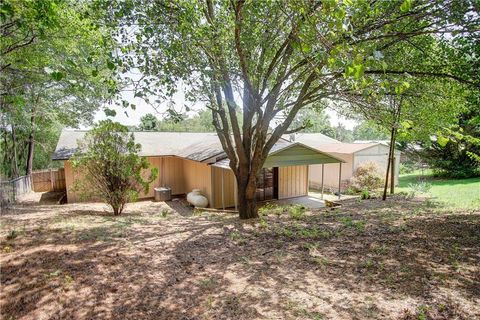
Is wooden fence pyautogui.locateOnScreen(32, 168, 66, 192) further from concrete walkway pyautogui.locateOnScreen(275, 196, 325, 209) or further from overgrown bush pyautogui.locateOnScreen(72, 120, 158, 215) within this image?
concrete walkway pyautogui.locateOnScreen(275, 196, 325, 209)

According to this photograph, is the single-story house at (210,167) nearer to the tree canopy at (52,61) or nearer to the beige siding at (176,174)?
the beige siding at (176,174)

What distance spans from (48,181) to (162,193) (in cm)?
913

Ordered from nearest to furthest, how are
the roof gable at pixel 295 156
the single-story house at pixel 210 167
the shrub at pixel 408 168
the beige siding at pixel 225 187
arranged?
the roof gable at pixel 295 156 → the single-story house at pixel 210 167 → the beige siding at pixel 225 187 → the shrub at pixel 408 168

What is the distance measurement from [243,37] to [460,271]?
5.04 meters

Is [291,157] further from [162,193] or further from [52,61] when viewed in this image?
[52,61]

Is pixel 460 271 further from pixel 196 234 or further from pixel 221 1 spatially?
pixel 221 1

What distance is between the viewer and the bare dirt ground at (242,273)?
9.39 feet

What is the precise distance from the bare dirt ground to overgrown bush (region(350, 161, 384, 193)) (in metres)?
11.7

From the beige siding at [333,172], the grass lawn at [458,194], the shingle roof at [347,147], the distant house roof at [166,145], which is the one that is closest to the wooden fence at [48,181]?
the distant house roof at [166,145]

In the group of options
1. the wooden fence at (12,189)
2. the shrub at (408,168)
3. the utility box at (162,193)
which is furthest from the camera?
the shrub at (408,168)

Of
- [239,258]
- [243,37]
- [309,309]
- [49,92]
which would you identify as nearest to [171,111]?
[243,37]

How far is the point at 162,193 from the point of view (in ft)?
47.6

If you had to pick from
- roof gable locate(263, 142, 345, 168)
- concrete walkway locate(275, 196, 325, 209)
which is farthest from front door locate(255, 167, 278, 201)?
roof gable locate(263, 142, 345, 168)

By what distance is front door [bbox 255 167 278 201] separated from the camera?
1461cm
